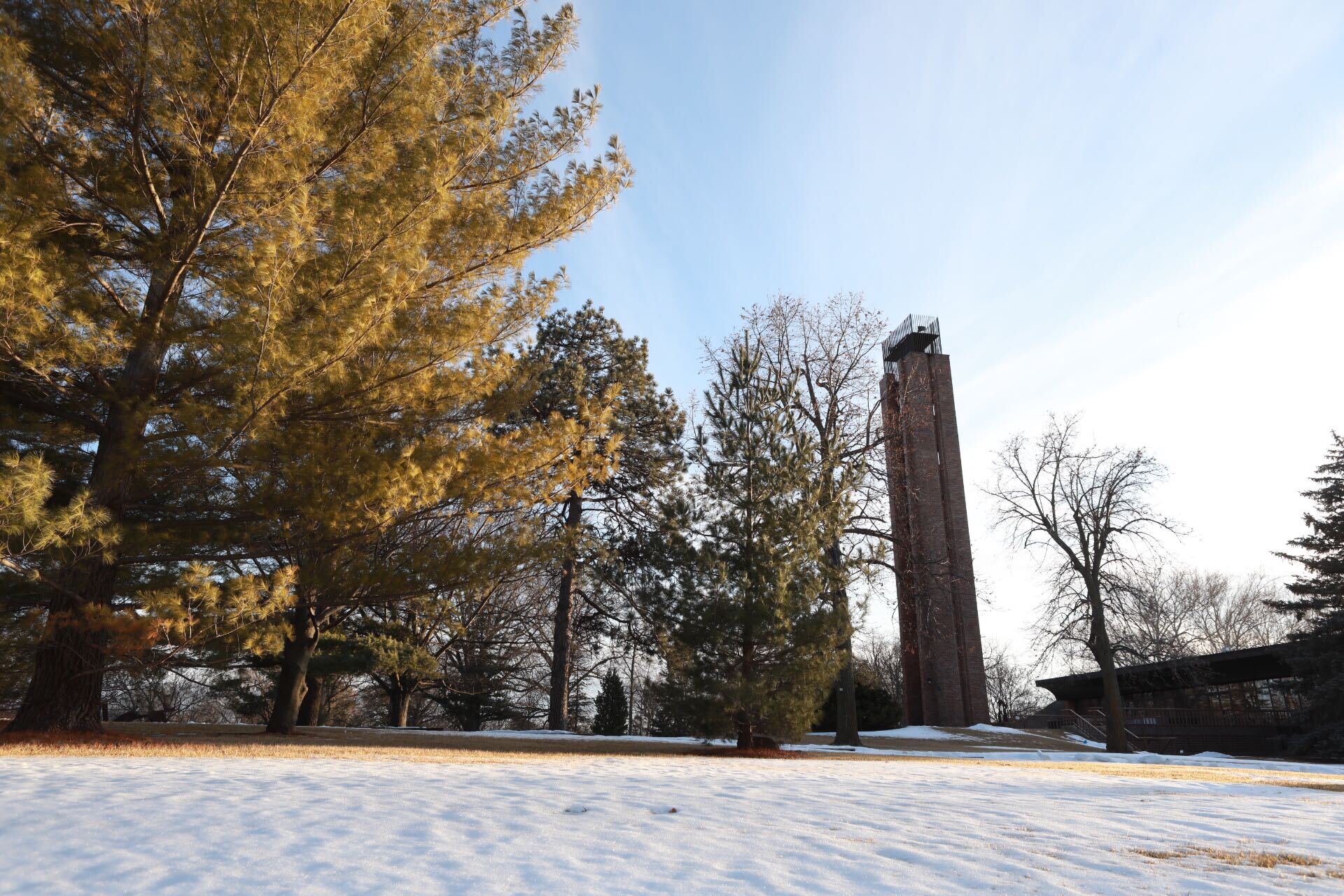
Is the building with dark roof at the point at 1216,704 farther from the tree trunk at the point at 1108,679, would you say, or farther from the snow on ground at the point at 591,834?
the snow on ground at the point at 591,834

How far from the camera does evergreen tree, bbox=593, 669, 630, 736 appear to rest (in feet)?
74.2

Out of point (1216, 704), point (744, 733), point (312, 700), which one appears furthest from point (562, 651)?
point (1216, 704)

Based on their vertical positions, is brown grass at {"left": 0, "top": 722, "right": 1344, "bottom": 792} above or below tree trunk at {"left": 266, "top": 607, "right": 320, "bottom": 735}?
below

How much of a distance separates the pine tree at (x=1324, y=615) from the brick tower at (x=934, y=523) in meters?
9.64

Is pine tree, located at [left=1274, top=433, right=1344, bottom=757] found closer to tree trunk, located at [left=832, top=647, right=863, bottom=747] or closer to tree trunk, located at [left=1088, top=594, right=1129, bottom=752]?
tree trunk, located at [left=1088, top=594, right=1129, bottom=752]

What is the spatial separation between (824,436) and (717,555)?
8227 mm

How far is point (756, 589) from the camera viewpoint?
1352cm

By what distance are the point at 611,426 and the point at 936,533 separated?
49.7ft

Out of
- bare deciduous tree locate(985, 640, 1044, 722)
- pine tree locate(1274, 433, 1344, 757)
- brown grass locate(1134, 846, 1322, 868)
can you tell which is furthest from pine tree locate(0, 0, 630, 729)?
bare deciduous tree locate(985, 640, 1044, 722)

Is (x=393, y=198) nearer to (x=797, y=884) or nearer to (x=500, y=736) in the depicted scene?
(x=797, y=884)

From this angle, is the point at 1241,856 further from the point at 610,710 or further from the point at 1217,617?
the point at 1217,617

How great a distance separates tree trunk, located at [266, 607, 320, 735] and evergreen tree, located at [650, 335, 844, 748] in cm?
710

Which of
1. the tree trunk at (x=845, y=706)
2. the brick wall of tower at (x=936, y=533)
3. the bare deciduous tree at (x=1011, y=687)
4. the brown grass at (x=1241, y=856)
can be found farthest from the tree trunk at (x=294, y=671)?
the bare deciduous tree at (x=1011, y=687)

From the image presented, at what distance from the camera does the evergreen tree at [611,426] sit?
22.1m
